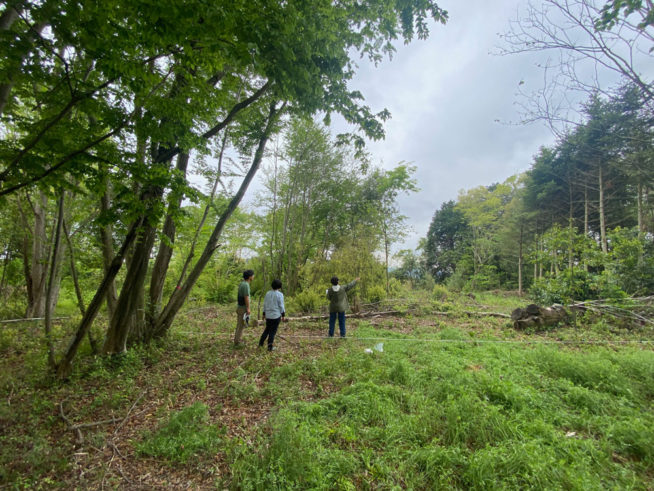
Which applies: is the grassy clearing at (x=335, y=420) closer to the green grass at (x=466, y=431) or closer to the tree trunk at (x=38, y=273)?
the green grass at (x=466, y=431)

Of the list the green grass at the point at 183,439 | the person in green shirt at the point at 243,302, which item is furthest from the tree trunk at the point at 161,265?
the green grass at the point at 183,439

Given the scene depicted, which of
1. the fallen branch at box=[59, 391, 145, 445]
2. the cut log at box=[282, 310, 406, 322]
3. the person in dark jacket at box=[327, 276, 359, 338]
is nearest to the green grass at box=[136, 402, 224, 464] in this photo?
the fallen branch at box=[59, 391, 145, 445]

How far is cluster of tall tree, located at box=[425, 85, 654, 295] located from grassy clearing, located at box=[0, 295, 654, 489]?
4336mm

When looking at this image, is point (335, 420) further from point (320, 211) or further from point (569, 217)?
point (569, 217)

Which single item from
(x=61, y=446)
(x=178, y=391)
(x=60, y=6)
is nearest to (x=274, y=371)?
(x=178, y=391)

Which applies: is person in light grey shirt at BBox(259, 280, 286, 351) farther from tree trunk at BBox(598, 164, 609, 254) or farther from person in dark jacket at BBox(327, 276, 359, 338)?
tree trunk at BBox(598, 164, 609, 254)

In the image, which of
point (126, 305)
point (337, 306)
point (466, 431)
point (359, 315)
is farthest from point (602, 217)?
point (126, 305)

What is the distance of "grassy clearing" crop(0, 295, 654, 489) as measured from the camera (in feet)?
6.82

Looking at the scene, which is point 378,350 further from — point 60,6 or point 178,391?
point 60,6

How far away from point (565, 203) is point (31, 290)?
2731 cm

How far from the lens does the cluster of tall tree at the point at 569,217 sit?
691 centimetres

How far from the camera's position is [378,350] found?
5043mm

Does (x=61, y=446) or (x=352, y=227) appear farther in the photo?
(x=352, y=227)

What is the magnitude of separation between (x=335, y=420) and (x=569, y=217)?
2006 centimetres
